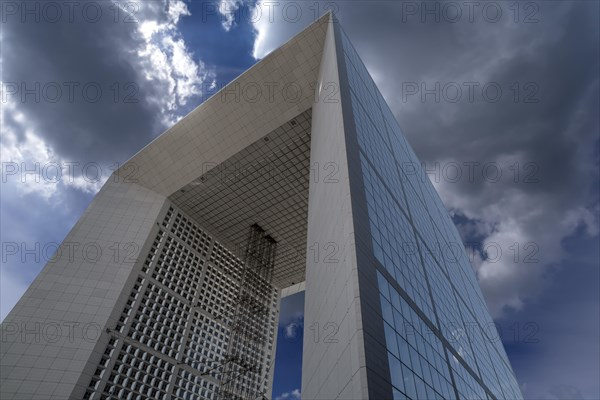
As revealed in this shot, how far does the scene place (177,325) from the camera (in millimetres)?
40969

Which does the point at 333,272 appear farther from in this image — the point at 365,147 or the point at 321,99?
the point at 321,99

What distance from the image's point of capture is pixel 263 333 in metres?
47.7

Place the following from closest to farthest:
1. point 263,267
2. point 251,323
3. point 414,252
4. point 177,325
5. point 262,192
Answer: point 414,252 → point 177,325 → point 251,323 → point 262,192 → point 263,267

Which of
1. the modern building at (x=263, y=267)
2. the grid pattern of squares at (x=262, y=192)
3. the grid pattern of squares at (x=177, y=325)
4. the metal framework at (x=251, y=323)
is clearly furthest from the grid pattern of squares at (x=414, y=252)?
the grid pattern of squares at (x=177, y=325)

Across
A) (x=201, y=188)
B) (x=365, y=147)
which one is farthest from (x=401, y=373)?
(x=201, y=188)

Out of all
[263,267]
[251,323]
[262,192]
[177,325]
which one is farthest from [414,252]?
[177,325]

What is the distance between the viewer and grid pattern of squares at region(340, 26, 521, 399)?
23.1 meters

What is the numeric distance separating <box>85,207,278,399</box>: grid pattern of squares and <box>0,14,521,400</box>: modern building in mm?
160

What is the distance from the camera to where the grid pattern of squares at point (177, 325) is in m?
34.4

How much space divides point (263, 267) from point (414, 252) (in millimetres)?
25175

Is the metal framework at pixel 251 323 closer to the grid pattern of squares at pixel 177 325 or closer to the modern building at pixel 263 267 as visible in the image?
the modern building at pixel 263 267

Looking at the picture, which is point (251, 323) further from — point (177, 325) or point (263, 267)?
point (177, 325)

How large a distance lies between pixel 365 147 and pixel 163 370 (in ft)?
91.1

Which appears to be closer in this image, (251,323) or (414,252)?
(414,252)
